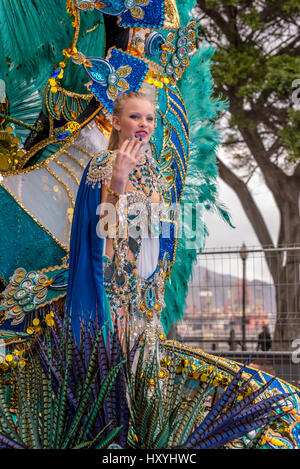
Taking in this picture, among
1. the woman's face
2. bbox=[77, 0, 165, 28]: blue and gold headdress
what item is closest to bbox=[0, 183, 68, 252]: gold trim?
the woman's face

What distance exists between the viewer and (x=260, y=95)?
9711 millimetres

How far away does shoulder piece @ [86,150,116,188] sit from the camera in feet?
10.4

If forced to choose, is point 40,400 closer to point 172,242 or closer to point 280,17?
point 172,242

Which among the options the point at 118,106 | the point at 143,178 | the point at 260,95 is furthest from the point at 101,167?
the point at 260,95

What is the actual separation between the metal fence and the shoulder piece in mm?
3966

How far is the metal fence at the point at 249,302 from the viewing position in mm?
7242

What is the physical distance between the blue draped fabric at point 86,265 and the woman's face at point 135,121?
0.32 metres

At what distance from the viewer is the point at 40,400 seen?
233 centimetres

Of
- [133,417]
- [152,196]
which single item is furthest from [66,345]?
[152,196]

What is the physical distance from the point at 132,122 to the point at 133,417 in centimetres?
159

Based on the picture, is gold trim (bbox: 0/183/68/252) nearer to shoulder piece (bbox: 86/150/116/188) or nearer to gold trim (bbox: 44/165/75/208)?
gold trim (bbox: 44/165/75/208)

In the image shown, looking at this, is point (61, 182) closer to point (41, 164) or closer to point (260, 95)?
point (41, 164)

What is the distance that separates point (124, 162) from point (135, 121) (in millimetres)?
240

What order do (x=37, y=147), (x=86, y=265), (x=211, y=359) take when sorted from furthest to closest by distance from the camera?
1. (x=211, y=359)
2. (x=37, y=147)
3. (x=86, y=265)
